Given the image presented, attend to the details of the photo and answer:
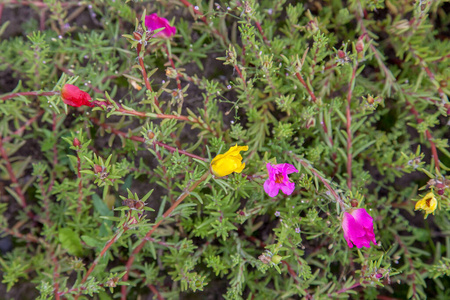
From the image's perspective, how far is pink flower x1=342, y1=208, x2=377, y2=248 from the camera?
1511mm

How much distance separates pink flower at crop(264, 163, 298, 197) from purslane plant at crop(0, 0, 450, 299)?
213 mm

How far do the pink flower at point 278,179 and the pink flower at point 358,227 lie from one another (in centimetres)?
31

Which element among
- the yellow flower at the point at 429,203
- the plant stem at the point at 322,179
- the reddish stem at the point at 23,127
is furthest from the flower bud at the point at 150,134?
the yellow flower at the point at 429,203

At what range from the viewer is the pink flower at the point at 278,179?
1.55 metres

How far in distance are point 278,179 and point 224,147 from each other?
0.49m

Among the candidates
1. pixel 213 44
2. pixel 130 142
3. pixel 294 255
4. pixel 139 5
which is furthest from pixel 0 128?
pixel 294 255

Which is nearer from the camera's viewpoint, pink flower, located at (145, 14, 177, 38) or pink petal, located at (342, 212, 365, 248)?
pink petal, located at (342, 212, 365, 248)

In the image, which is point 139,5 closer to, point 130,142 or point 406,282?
point 130,142

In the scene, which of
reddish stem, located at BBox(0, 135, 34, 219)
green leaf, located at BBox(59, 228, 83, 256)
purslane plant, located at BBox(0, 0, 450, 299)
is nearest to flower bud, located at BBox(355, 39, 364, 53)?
purslane plant, located at BBox(0, 0, 450, 299)

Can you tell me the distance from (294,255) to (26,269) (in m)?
1.75

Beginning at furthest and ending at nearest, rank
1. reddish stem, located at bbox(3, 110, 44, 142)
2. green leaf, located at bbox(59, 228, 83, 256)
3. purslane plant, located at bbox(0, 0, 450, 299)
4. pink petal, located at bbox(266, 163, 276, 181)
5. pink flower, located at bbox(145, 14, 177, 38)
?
reddish stem, located at bbox(3, 110, 44, 142) → green leaf, located at bbox(59, 228, 83, 256) → purslane plant, located at bbox(0, 0, 450, 299) → pink flower, located at bbox(145, 14, 177, 38) → pink petal, located at bbox(266, 163, 276, 181)

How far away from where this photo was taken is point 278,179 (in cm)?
162

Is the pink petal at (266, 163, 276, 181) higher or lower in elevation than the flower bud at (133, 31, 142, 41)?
lower

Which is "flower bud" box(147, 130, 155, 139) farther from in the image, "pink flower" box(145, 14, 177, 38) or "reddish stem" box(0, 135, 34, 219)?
"reddish stem" box(0, 135, 34, 219)
